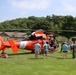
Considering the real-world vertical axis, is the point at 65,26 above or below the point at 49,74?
above

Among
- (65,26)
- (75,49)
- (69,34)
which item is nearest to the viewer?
(75,49)

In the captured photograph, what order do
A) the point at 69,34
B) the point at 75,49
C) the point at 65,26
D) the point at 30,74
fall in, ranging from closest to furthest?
1. the point at 30,74
2. the point at 75,49
3. the point at 69,34
4. the point at 65,26

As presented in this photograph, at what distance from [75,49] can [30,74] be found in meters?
12.1

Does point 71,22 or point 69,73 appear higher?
point 71,22

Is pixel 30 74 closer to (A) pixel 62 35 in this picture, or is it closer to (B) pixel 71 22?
(A) pixel 62 35

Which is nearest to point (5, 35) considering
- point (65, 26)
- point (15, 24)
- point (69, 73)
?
point (65, 26)

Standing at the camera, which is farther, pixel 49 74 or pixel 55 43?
pixel 55 43

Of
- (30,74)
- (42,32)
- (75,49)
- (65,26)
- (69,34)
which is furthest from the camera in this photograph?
(65,26)

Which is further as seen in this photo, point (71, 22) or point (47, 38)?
point (71, 22)

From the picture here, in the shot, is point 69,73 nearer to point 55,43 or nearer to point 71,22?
point 55,43

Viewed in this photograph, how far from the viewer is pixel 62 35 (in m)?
94.4

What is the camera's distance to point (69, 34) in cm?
9431

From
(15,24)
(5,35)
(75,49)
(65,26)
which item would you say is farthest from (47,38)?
(15,24)

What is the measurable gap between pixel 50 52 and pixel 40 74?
1635cm
